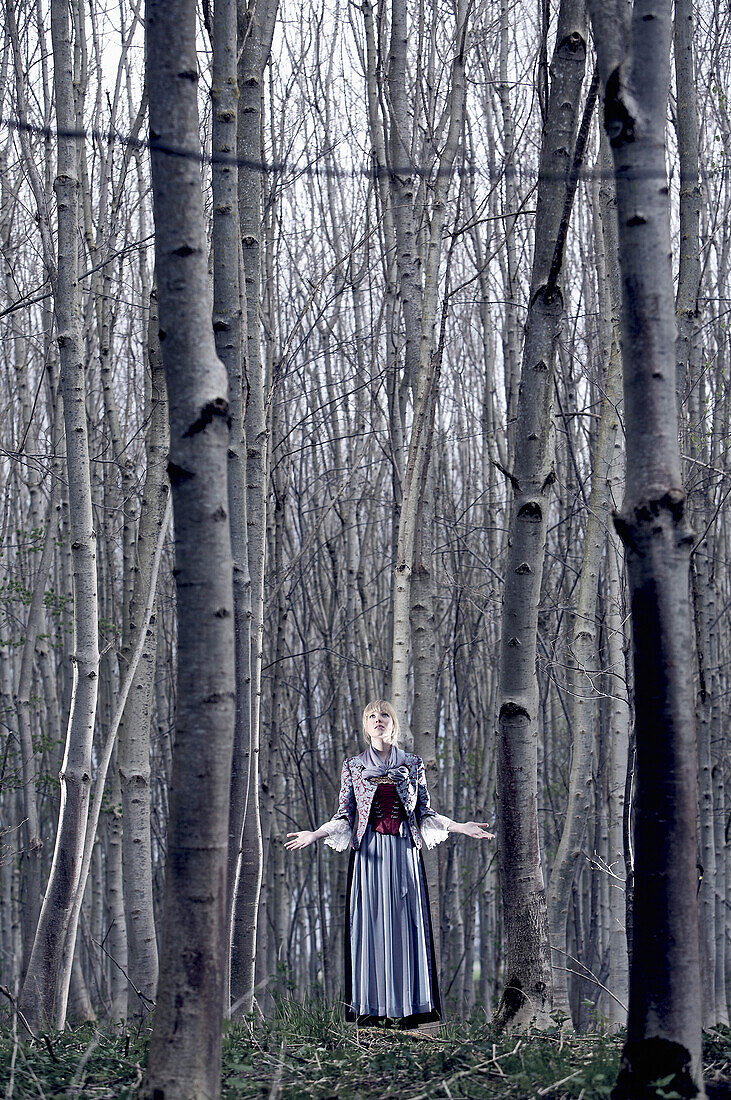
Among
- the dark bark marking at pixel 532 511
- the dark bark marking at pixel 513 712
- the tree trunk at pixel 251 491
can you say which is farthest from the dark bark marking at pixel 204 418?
the tree trunk at pixel 251 491

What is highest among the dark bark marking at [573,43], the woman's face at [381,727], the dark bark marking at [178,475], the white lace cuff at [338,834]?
the dark bark marking at [573,43]

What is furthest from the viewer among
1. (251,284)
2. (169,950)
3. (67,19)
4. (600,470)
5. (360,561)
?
(360,561)

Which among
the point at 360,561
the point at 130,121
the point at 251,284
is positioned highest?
the point at 130,121

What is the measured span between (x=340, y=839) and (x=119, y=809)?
12.3ft

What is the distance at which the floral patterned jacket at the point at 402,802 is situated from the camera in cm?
479

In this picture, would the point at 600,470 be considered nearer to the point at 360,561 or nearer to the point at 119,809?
the point at 360,561

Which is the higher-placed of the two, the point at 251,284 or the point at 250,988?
the point at 251,284

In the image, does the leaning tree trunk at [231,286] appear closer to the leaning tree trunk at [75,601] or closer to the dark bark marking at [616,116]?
the leaning tree trunk at [75,601]

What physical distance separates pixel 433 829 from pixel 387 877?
31 cm

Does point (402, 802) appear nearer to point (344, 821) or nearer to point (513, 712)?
point (344, 821)

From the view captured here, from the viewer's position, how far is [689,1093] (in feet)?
7.47

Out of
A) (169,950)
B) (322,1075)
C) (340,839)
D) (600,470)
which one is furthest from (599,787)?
(169,950)

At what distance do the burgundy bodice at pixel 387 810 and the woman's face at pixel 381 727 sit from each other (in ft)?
0.77

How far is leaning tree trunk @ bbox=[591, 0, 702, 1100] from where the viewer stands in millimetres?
2316
